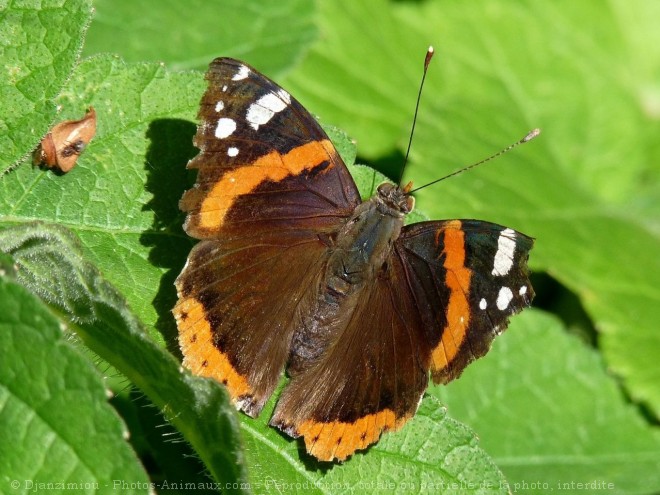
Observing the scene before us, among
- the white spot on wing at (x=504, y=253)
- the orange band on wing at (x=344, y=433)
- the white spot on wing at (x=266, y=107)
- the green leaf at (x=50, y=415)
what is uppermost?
the white spot on wing at (x=266, y=107)

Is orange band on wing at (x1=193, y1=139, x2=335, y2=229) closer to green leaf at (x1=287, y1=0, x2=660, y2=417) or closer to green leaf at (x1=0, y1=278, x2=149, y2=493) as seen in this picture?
green leaf at (x1=0, y1=278, x2=149, y2=493)

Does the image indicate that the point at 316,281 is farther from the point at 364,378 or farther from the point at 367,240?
the point at 364,378

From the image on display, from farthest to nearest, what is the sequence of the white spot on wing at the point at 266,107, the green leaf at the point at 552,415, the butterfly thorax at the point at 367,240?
A: the green leaf at the point at 552,415
the butterfly thorax at the point at 367,240
the white spot on wing at the point at 266,107

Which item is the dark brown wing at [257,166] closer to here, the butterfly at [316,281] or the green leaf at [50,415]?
the butterfly at [316,281]

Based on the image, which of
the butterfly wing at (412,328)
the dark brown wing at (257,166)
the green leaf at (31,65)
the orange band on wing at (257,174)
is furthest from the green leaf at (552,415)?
the green leaf at (31,65)

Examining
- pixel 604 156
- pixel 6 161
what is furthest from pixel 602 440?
pixel 6 161

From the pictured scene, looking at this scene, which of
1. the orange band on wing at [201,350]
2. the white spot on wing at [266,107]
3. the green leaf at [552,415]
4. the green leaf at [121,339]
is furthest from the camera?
the green leaf at [552,415]

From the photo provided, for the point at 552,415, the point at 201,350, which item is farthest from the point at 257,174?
the point at 552,415

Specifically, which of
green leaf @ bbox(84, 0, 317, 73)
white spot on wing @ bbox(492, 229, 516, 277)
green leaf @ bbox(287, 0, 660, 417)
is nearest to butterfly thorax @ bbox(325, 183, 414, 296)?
white spot on wing @ bbox(492, 229, 516, 277)

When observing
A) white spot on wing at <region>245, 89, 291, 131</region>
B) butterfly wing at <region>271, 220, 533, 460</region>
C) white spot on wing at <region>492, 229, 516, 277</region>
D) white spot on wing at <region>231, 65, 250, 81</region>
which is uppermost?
white spot on wing at <region>231, 65, 250, 81</region>
